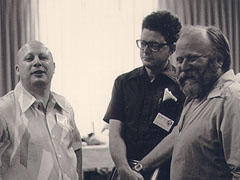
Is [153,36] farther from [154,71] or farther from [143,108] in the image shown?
[143,108]

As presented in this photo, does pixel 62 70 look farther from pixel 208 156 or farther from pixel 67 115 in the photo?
pixel 208 156

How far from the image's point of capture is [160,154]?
2.10 m

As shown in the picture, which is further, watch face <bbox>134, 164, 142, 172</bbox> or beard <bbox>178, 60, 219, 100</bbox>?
watch face <bbox>134, 164, 142, 172</bbox>

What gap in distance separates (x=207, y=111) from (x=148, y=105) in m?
0.64

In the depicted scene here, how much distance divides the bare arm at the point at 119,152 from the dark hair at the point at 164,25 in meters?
0.55

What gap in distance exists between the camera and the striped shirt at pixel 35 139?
212cm

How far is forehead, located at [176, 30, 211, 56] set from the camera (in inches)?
65.7

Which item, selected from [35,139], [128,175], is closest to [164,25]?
[128,175]

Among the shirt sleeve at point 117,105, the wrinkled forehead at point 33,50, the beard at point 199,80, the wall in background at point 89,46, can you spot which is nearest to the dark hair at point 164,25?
the shirt sleeve at point 117,105

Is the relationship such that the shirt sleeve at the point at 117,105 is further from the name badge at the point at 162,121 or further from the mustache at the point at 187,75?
the mustache at the point at 187,75

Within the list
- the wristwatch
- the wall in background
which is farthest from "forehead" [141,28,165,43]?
the wall in background

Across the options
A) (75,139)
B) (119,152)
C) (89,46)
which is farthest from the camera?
(89,46)

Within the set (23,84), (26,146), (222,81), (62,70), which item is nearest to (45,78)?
(23,84)

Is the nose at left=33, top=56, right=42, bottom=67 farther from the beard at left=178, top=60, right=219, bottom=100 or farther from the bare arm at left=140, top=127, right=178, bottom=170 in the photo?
the beard at left=178, top=60, right=219, bottom=100
